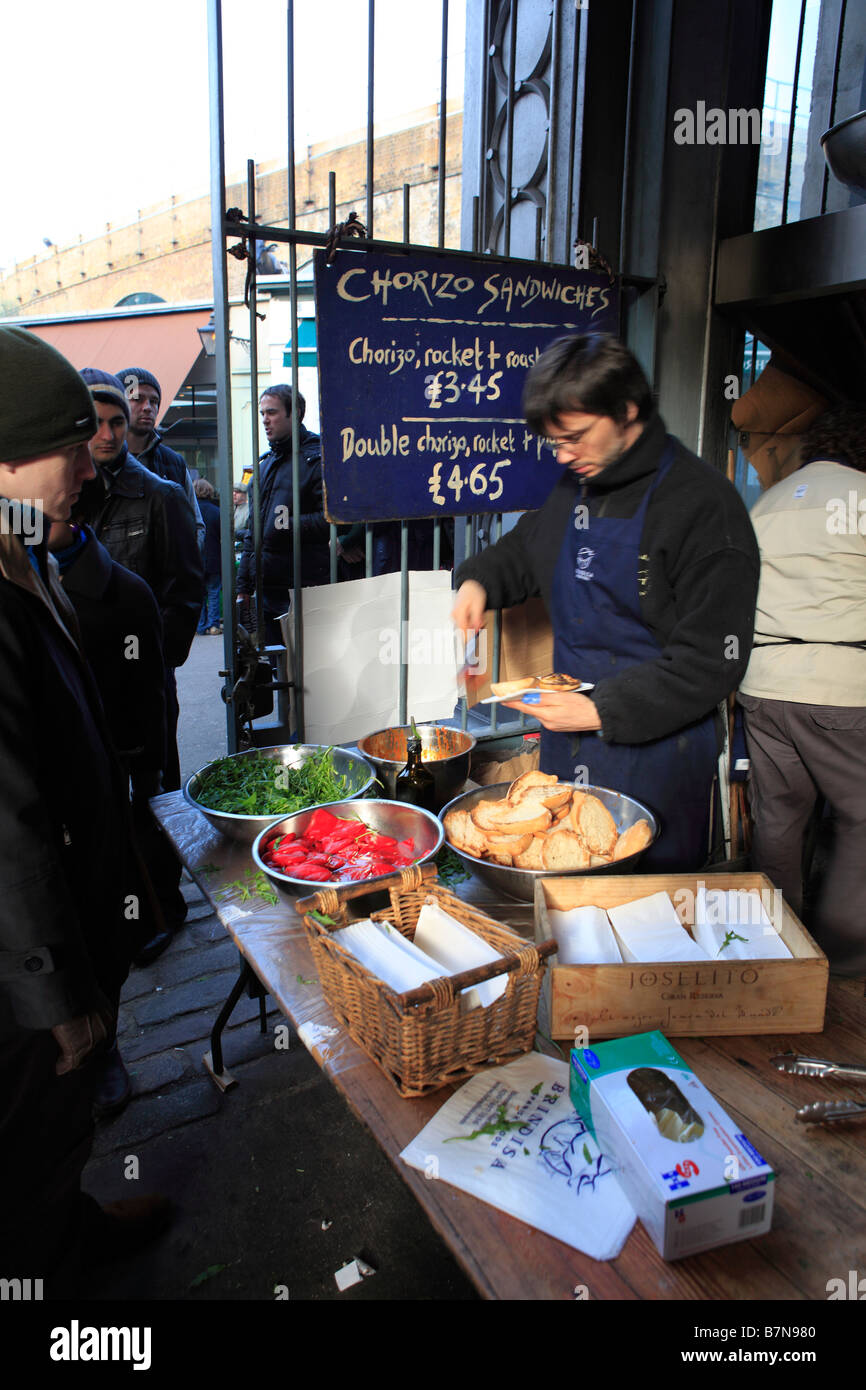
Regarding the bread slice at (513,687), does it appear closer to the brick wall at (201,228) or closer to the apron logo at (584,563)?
the apron logo at (584,563)

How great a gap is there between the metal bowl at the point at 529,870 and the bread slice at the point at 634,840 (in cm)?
1

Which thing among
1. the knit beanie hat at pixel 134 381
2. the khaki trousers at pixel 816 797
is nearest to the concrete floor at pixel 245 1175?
the khaki trousers at pixel 816 797

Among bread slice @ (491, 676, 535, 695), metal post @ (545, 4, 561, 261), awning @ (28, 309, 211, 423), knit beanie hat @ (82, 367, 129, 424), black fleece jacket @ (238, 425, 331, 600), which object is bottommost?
bread slice @ (491, 676, 535, 695)

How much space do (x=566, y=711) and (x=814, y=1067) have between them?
0.95 meters

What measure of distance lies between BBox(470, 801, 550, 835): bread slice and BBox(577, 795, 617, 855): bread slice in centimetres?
8

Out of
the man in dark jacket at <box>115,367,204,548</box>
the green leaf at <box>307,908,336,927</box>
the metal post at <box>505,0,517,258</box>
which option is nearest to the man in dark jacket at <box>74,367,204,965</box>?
the man in dark jacket at <box>115,367,204,548</box>

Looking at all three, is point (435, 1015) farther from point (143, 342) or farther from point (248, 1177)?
point (143, 342)

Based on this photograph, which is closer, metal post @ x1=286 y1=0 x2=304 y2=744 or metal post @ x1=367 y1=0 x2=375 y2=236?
metal post @ x1=286 y1=0 x2=304 y2=744

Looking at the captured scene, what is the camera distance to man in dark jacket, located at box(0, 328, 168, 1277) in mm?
1615

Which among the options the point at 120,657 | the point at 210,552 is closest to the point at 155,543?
the point at 120,657

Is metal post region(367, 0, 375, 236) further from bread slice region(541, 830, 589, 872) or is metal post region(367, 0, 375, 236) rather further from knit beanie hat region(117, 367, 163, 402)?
knit beanie hat region(117, 367, 163, 402)

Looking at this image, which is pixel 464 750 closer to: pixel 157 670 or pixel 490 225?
pixel 157 670

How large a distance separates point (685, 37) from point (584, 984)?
355cm
